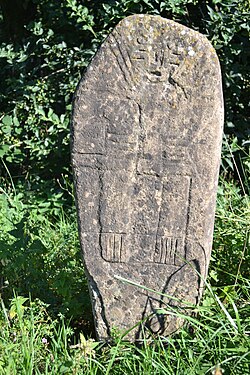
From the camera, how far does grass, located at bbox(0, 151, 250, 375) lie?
8.86ft

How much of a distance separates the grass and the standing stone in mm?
152

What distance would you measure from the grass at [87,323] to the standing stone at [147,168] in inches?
6.0

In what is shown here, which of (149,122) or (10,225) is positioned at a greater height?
(149,122)

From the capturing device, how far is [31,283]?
3.51 meters

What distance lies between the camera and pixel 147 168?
9.39 feet

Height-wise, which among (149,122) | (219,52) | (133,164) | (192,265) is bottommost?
(192,265)

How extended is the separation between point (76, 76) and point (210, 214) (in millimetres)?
2309

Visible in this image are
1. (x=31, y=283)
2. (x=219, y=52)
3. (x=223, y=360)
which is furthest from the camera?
(x=219, y=52)

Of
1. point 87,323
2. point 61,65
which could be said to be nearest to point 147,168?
point 87,323

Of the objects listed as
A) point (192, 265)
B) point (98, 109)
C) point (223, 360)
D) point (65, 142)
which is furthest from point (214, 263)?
point (65, 142)

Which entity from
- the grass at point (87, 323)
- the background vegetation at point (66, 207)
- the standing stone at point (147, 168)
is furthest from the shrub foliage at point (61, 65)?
the standing stone at point (147, 168)

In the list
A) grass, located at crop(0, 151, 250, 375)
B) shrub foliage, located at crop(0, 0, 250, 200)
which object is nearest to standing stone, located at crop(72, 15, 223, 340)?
grass, located at crop(0, 151, 250, 375)

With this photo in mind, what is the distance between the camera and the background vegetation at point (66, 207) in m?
2.80

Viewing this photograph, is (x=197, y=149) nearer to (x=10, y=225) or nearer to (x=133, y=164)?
(x=133, y=164)
